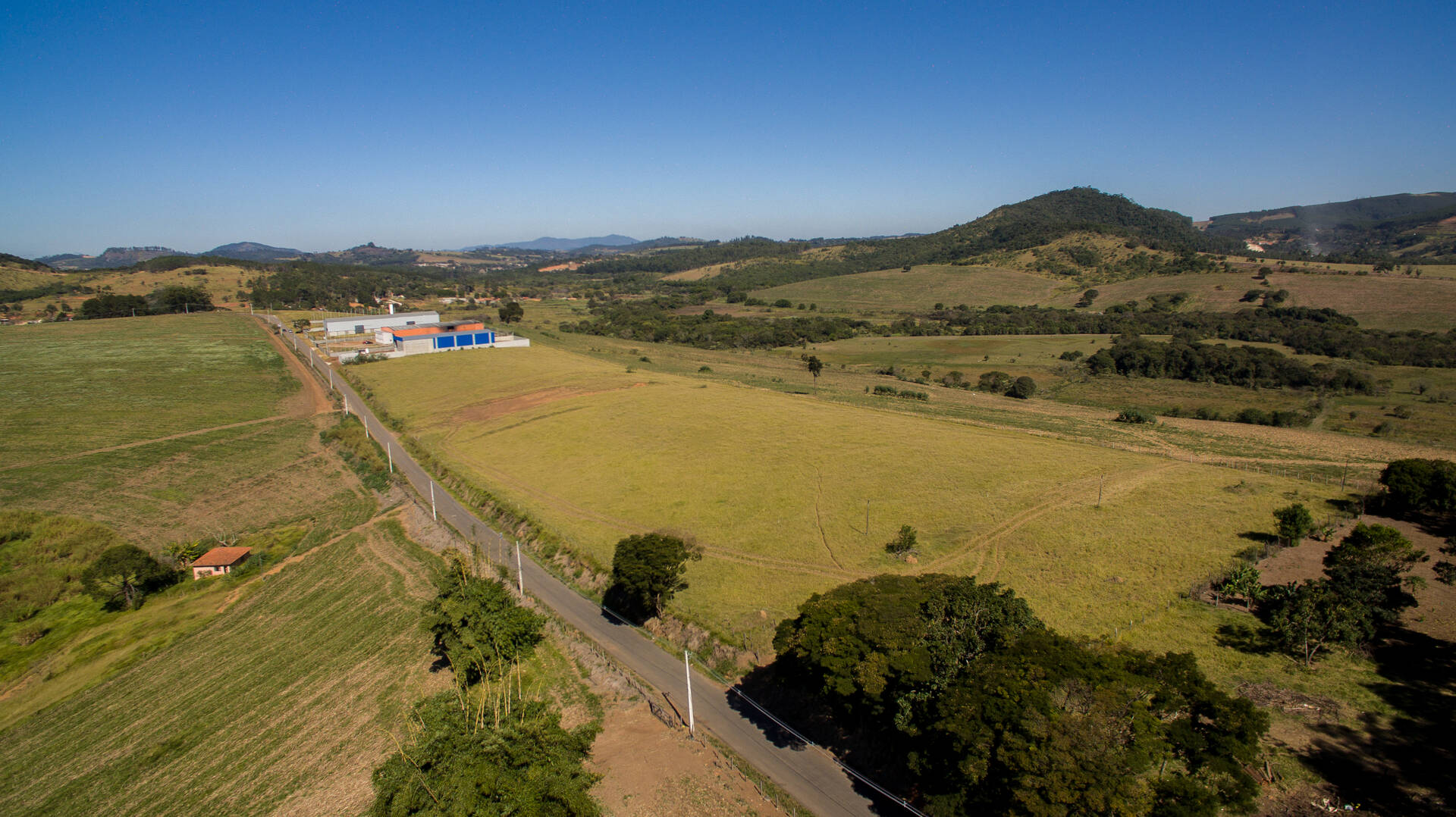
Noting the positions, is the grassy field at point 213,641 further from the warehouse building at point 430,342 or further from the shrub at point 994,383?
the shrub at point 994,383

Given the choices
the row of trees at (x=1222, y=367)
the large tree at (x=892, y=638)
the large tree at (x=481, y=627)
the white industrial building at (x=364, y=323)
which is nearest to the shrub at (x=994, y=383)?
the row of trees at (x=1222, y=367)

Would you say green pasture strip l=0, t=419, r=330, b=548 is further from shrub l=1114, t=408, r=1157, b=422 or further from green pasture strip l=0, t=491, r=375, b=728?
shrub l=1114, t=408, r=1157, b=422

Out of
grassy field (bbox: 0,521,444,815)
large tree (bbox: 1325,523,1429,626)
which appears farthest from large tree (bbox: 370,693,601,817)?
large tree (bbox: 1325,523,1429,626)

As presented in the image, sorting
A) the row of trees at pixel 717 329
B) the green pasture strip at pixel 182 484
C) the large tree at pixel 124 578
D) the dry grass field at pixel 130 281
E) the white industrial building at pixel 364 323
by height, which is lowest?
the large tree at pixel 124 578

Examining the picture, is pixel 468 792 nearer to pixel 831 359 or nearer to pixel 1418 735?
pixel 1418 735

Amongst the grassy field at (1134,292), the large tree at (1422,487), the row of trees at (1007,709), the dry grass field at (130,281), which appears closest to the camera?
the row of trees at (1007,709)

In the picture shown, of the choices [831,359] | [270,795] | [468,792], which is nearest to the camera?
[468,792]

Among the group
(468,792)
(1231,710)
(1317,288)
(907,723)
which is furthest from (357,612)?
(1317,288)
